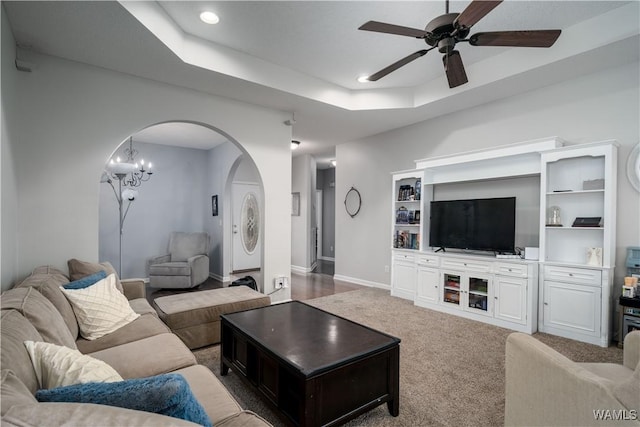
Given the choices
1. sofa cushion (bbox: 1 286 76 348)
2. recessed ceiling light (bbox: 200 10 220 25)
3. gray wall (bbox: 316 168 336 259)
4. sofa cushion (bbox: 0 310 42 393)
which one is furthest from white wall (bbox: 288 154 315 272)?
sofa cushion (bbox: 0 310 42 393)

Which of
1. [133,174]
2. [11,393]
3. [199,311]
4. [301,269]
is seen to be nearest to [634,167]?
[199,311]

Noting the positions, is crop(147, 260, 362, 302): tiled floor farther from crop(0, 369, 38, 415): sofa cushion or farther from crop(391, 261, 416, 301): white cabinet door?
crop(0, 369, 38, 415): sofa cushion

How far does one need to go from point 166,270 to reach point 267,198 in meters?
2.52

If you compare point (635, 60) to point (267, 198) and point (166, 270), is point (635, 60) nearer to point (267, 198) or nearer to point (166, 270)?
point (267, 198)

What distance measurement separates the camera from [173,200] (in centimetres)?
657

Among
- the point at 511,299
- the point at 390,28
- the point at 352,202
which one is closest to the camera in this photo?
the point at 390,28

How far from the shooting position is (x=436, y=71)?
3875 millimetres

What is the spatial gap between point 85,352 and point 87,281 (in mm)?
657

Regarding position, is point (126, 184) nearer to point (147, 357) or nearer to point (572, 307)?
point (147, 357)

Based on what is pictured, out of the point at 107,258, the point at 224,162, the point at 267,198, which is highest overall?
the point at 224,162

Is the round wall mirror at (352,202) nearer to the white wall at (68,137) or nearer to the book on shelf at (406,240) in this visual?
the book on shelf at (406,240)

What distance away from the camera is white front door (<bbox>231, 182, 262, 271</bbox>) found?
7078 mm

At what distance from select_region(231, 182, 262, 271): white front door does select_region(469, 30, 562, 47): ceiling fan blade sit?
5.70m

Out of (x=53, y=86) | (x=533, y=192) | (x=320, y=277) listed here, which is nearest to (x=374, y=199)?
(x=320, y=277)
